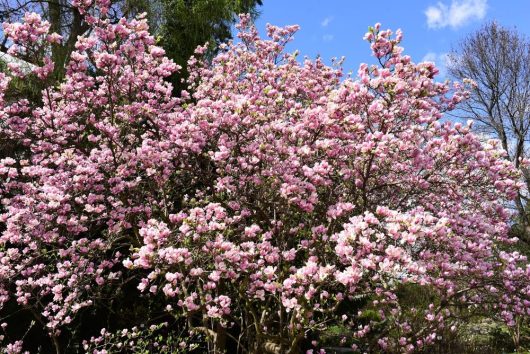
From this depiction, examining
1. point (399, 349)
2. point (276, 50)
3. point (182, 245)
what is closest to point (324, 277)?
point (182, 245)

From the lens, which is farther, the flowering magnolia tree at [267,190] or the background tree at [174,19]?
the background tree at [174,19]

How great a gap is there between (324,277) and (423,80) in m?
2.39

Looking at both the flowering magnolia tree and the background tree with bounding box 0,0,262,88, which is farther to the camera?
the background tree with bounding box 0,0,262,88

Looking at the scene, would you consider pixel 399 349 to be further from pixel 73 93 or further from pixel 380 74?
pixel 73 93

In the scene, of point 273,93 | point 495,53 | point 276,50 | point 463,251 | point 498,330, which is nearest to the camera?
point 463,251

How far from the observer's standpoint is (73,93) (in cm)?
650

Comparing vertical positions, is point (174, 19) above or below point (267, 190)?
above

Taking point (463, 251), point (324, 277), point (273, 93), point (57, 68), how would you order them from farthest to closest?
point (57, 68) → point (273, 93) → point (463, 251) → point (324, 277)

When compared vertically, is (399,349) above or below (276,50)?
below

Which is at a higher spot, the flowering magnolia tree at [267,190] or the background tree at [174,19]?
the background tree at [174,19]

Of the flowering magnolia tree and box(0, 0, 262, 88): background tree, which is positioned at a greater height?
box(0, 0, 262, 88): background tree

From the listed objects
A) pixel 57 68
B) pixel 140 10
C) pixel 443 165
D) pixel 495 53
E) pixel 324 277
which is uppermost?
pixel 495 53

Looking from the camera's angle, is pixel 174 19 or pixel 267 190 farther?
pixel 174 19

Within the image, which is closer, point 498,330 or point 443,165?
point 443,165
